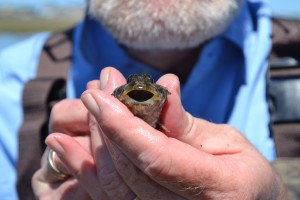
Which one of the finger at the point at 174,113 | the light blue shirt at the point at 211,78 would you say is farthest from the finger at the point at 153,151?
the light blue shirt at the point at 211,78

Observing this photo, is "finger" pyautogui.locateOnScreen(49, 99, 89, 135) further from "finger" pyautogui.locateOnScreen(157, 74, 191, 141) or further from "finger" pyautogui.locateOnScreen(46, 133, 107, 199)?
"finger" pyautogui.locateOnScreen(157, 74, 191, 141)

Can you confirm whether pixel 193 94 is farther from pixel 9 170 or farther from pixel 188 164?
pixel 188 164

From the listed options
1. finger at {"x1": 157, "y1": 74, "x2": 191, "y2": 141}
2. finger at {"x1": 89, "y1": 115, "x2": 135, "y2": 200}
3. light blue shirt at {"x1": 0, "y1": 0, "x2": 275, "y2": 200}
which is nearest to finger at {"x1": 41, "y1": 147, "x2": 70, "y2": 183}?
finger at {"x1": 89, "y1": 115, "x2": 135, "y2": 200}

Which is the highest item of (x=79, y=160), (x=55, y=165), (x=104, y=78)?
(x=104, y=78)

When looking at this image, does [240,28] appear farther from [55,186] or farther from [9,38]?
[9,38]

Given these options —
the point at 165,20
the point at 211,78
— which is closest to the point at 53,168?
the point at 165,20

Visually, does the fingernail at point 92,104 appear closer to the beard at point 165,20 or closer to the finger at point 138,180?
the finger at point 138,180
